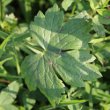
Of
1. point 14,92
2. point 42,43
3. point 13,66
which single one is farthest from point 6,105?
point 42,43

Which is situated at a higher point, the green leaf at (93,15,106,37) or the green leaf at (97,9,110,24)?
the green leaf at (97,9,110,24)

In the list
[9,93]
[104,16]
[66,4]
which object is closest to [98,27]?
[104,16]

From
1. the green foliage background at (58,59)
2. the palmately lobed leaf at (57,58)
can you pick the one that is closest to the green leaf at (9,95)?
the green foliage background at (58,59)

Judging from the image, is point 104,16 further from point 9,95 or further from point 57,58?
point 9,95

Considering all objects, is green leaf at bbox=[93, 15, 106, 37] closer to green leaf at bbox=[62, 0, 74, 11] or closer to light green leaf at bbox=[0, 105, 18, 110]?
green leaf at bbox=[62, 0, 74, 11]

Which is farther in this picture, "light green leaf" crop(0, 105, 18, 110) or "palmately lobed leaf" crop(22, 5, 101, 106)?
"light green leaf" crop(0, 105, 18, 110)

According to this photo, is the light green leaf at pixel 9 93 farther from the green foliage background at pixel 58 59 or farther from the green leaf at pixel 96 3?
the green leaf at pixel 96 3

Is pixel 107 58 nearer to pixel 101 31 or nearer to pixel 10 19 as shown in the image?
pixel 101 31

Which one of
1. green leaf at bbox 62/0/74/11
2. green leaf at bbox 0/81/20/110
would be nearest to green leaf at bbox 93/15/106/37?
green leaf at bbox 62/0/74/11
